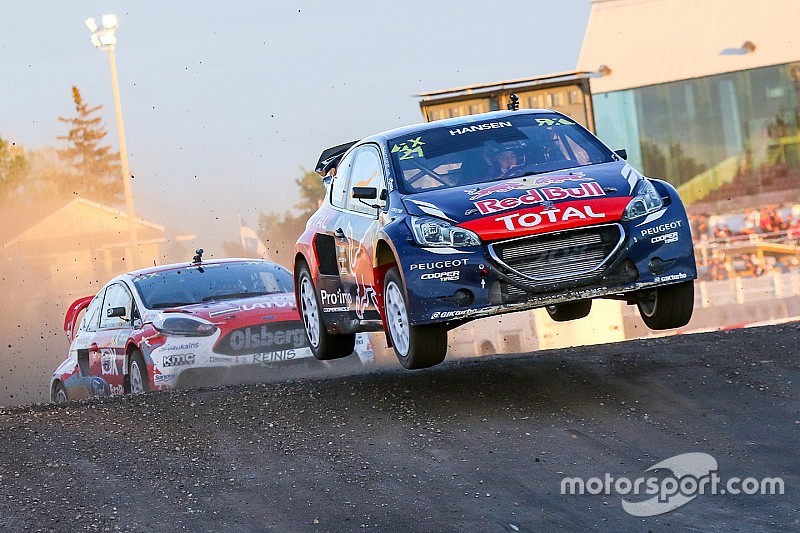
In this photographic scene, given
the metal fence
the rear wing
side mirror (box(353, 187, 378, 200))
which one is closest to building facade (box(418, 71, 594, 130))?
the metal fence

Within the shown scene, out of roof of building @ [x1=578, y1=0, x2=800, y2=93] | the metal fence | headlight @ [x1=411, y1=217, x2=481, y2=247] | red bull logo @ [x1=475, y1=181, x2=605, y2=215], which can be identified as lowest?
the metal fence

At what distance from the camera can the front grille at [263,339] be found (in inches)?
473

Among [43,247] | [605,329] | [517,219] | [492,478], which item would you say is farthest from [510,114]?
[43,247]

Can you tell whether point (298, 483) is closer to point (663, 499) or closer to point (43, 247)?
point (663, 499)

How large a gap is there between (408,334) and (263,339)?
3.88m

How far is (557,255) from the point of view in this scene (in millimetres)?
8164

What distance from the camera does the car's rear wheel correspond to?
1400 cm


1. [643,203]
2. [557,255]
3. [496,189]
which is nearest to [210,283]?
[496,189]

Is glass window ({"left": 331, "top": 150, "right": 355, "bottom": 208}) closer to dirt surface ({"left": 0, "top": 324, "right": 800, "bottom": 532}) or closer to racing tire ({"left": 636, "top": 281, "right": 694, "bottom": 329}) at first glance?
dirt surface ({"left": 0, "top": 324, "right": 800, "bottom": 532})

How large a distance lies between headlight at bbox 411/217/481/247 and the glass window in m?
1.88

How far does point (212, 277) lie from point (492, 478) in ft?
22.9

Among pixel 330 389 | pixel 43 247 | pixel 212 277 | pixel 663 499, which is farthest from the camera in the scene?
pixel 43 247

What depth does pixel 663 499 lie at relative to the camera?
607 centimetres

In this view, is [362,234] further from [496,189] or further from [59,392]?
[59,392]
